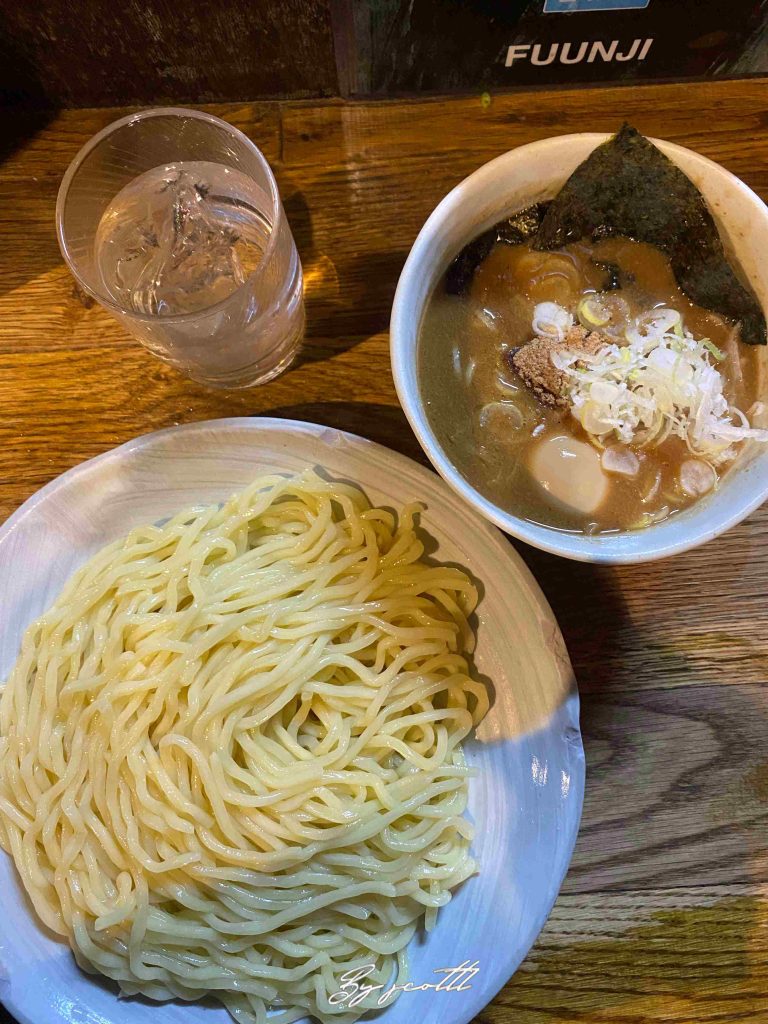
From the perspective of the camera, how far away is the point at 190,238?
5.78 feet

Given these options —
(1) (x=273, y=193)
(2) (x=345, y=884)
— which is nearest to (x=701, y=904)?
(2) (x=345, y=884)

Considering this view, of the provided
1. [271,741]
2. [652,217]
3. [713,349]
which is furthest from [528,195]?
[271,741]

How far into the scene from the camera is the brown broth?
135 centimetres

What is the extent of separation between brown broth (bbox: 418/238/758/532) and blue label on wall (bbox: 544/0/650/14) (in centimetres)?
60

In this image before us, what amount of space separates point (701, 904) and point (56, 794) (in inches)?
59.9

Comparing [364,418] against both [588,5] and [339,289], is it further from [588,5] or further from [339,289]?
[588,5]

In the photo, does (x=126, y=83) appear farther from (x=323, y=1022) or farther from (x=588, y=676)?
(x=323, y=1022)

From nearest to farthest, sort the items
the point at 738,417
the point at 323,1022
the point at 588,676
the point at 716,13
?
the point at 738,417 < the point at 323,1022 < the point at 716,13 < the point at 588,676

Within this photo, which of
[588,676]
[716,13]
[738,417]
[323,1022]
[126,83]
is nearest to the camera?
[738,417]

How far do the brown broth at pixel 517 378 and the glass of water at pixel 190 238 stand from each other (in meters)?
0.47

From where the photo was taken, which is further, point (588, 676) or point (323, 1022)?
point (588, 676)

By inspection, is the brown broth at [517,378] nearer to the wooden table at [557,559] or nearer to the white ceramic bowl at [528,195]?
the white ceramic bowl at [528,195]

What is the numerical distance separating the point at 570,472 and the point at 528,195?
536 mm

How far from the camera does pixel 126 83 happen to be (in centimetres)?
191
